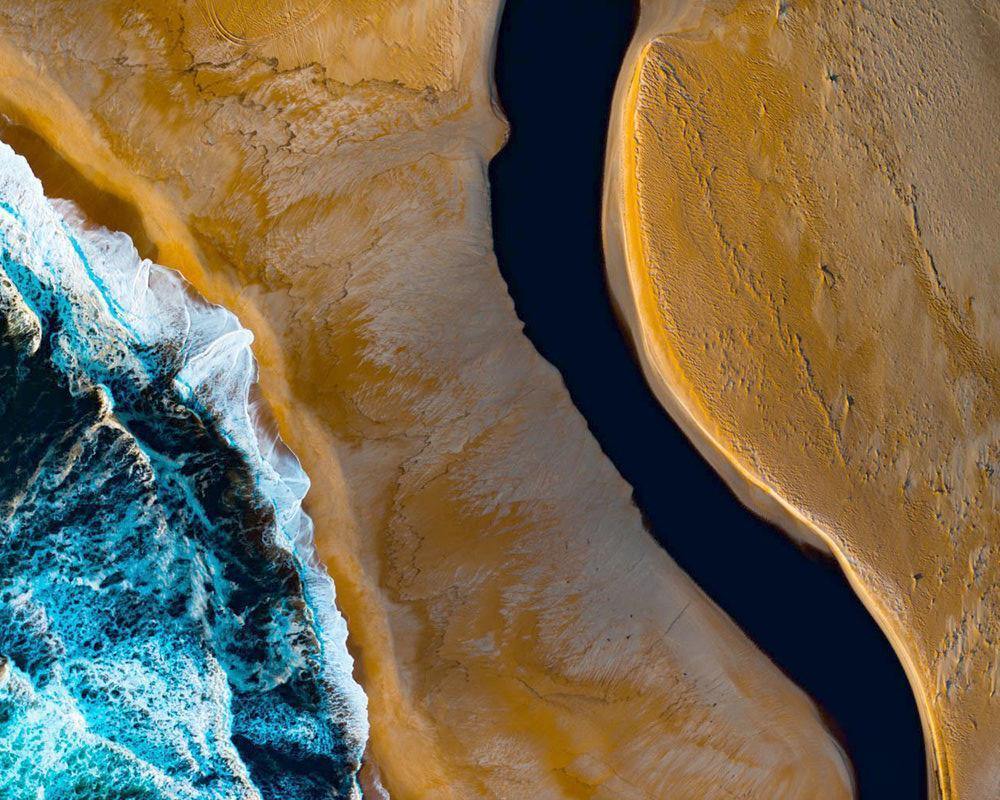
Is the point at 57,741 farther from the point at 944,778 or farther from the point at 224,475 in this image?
the point at 944,778

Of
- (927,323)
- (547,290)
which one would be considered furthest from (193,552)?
(927,323)

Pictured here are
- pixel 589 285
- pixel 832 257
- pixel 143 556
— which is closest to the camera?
pixel 143 556

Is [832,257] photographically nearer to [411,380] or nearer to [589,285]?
[589,285]

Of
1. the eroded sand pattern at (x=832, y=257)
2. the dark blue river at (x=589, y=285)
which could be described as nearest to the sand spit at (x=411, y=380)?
the dark blue river at (x=589, y=285)

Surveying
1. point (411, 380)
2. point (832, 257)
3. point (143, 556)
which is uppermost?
point (832, 257)

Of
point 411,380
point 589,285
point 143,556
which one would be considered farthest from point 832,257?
point 143,556

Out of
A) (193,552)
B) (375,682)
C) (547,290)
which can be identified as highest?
(547,290)
